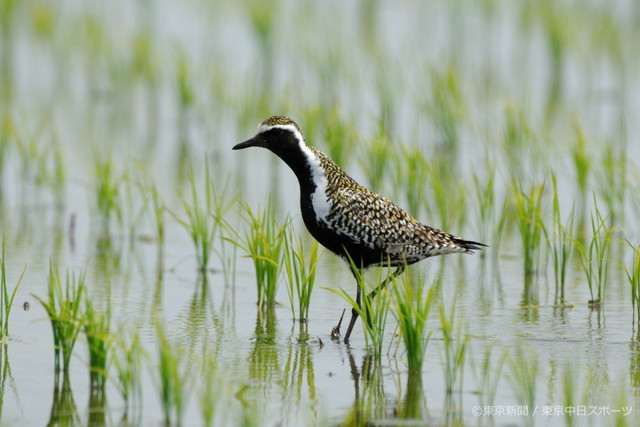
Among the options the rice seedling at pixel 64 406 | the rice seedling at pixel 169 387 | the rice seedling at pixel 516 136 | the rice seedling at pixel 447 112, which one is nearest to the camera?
the rice seedling at pixel 169 387

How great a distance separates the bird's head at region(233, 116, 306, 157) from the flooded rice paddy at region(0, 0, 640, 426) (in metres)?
0.41

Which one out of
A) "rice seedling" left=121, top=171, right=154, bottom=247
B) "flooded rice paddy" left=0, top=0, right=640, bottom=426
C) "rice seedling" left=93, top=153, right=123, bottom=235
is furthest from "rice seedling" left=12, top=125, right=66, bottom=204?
"rice seedling" left=93, top=153, right=123, bottom=235

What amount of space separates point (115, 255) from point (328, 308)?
203 centimetres

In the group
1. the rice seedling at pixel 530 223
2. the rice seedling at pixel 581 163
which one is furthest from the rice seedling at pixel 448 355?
the rice seedling at pixel 581 163

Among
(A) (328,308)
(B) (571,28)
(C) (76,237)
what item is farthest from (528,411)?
(B) (571,28)

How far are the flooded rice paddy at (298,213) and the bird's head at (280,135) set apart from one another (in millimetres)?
415

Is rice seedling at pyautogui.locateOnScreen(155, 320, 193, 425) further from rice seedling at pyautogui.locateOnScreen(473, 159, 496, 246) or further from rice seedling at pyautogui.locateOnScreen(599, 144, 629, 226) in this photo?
rice seedling at pyautogui.locateOnScreen(599, 144, 629, 226)

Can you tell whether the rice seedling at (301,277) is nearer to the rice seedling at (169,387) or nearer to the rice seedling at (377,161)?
the rice seedling at (169,387)

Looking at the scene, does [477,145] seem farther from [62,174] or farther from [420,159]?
[62,174]

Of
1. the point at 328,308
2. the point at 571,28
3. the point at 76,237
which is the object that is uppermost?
the point at 571,28

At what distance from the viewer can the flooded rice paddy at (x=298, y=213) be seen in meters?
6.05

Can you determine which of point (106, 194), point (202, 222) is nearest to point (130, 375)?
point (202, 222)

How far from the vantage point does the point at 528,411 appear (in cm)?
552

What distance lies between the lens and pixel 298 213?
9617 mm
